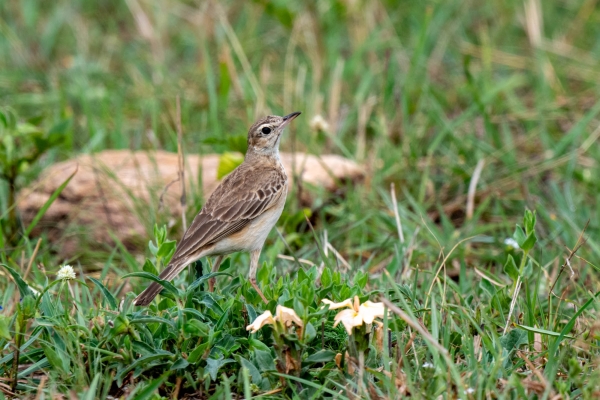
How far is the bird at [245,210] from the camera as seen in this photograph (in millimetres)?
4996

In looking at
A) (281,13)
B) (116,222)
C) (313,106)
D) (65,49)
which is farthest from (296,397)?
(65,49)

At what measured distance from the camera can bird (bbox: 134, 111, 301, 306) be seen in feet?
16.4

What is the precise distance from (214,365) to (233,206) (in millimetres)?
1613

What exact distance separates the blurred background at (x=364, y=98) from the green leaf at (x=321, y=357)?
62.4 inches

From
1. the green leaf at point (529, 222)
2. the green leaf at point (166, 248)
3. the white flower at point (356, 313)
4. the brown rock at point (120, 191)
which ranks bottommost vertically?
the brown rock at point (120, 191)

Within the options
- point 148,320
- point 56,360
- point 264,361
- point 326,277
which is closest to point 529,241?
point 326,277

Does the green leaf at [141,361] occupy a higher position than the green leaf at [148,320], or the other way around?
the green leaf at [148,320]

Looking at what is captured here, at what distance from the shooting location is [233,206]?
5.45 m

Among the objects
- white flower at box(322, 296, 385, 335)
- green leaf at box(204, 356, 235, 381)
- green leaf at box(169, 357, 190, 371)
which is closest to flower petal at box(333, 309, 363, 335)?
white flower at box(322, 296, 385, 335)

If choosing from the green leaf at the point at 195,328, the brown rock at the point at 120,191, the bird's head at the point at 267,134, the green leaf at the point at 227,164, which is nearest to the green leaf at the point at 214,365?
the green leaf at the point at 195,328

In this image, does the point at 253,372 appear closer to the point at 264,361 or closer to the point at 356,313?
the point at 264,361

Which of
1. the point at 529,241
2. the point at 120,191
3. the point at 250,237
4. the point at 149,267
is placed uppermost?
the point at 529,241

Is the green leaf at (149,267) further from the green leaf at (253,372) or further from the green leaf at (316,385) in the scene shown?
the green leaf at (316,385)

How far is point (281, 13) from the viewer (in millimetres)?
8719
